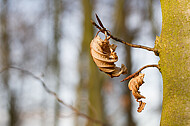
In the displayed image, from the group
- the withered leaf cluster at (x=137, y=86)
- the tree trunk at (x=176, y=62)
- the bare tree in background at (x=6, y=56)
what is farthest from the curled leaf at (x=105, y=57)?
the bare tree in background at (x=6, y=56)

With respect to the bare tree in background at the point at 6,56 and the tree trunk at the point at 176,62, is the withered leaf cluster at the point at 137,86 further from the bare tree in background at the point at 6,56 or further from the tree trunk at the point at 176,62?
the bare tree in background at the point at 6,56

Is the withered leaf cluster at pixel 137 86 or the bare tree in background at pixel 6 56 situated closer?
the withered leaf cluster at pixel 137 86

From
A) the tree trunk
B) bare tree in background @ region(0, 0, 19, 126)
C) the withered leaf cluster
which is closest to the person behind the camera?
the tree trunk

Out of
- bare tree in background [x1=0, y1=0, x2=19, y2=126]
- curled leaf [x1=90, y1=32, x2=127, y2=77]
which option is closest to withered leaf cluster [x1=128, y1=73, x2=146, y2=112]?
curled leaf [x1=90, y1=32, x2=127, y2=77]

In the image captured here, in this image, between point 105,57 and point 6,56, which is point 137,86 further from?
point 6,56

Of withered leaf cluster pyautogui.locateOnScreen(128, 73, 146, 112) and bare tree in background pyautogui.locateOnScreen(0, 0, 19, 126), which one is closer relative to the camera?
withered leaf cluster pyautogui.locateOnScreen(128, 73, 146, 112)

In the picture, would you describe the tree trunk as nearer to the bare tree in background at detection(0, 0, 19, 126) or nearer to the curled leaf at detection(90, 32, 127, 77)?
the curled leaf at detection(90, 32, 127, 77)

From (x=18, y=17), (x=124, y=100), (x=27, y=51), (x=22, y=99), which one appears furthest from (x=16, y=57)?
(x=124, y=100)
